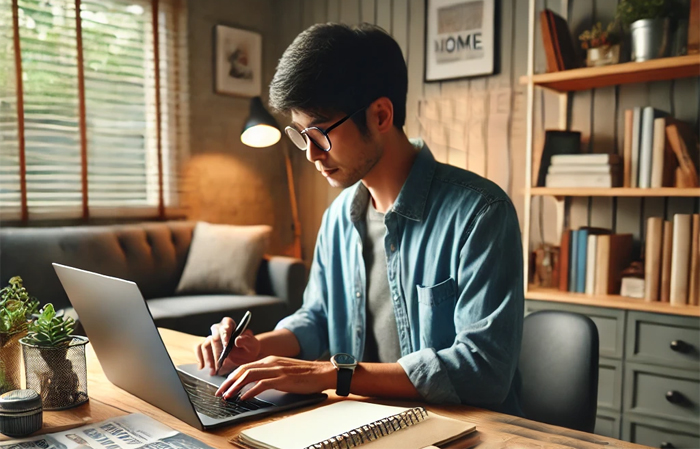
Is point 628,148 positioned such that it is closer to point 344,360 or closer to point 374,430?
point 344,360

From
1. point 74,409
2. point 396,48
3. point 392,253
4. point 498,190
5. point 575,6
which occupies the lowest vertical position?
point 74,409

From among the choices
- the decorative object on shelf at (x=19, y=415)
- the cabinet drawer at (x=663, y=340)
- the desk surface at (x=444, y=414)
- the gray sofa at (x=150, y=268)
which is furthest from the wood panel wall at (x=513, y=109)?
the decorative object on shelf at (x=19, y=415)

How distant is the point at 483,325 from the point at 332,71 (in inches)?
22.4

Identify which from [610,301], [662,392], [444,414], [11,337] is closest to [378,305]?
[444,414]

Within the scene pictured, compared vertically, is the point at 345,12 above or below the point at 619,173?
above

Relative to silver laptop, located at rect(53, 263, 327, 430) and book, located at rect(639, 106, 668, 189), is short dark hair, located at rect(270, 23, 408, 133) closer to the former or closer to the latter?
silver laptop, located at rect(53, 263, 327, 430)

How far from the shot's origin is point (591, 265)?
8.23ft

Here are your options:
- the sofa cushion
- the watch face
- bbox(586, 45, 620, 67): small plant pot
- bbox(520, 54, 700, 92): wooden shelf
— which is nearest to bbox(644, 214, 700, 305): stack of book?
bbox(520, 54, 700, 92): wooden shelf

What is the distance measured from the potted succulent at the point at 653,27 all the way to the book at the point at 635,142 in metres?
0.22

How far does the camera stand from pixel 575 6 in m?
2.89

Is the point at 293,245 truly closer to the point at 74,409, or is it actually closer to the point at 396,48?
the point at 396,48

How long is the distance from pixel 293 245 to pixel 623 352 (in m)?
2.58

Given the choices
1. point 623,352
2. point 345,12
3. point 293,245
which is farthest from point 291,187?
point 623,352

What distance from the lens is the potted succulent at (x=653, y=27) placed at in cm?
238
